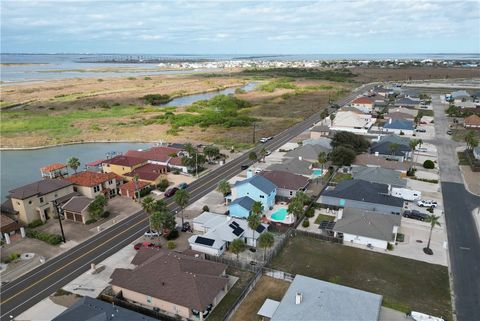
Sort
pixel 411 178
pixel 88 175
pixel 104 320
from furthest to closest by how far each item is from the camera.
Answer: pixel 411 178
pixel 88 175
pixel 104 320

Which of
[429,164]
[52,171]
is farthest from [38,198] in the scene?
[429,164]

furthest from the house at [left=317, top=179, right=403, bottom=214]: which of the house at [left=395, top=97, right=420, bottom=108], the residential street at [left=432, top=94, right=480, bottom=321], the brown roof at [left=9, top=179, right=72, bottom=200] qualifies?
the house at [left=395, top=97, right=420, bottom=108]

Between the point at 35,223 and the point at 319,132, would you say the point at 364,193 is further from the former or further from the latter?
the point at 35,223

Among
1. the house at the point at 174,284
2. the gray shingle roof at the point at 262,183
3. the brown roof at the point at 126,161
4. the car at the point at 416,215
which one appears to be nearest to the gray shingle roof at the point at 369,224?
the car at the point at 416,215

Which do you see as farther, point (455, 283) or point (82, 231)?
point (82, 231)

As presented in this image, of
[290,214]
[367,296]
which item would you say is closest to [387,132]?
[290,214]

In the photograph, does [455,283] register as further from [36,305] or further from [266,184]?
[36,305]

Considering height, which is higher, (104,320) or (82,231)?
(104,320)
